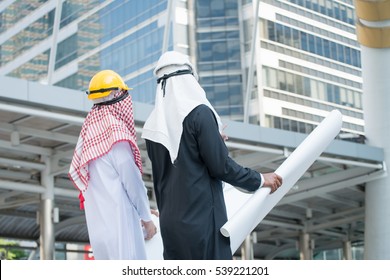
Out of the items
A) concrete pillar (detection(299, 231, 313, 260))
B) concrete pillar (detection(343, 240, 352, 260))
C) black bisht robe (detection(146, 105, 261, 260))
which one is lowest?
black bisht robe (detection(146, 105, 261, 260))

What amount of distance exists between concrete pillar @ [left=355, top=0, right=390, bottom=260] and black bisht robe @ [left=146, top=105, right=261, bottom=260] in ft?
54.8

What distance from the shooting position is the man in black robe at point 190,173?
4.56m

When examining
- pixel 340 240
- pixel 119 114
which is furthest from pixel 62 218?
pixel 119 114

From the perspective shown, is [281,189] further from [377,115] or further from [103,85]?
[377,115]

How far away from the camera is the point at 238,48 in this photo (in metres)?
21.8

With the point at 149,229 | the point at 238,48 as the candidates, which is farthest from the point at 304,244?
the point at 149,229

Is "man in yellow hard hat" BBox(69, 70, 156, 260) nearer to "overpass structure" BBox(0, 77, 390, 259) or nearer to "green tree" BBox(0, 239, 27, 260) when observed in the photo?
"overpass structure" BBox(0, 77, 390, 259)

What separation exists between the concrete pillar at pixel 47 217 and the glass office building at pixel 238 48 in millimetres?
1975

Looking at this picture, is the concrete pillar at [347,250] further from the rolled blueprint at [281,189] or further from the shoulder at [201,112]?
the shoulder at [201,112]

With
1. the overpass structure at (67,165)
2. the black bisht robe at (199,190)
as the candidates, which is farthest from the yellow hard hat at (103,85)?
the overpass structure at (67,165)

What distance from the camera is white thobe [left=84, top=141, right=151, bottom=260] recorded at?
17.3ft

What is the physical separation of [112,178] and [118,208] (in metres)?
0.19

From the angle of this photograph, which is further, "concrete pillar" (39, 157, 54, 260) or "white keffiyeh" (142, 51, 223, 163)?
"concrete pillar" (39, 157, 54, 260)

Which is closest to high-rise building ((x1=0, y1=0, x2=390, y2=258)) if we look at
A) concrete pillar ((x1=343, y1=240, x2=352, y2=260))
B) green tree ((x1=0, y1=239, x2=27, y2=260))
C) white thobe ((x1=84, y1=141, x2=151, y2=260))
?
green tree ((x1=0, y1=239, x2=27, y2=260))
